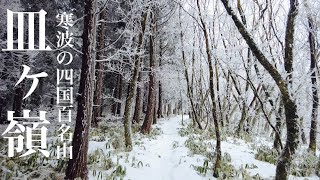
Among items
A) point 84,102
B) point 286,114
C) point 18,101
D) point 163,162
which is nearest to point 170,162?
point 163,162

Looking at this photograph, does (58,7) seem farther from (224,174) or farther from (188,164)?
(224,174)

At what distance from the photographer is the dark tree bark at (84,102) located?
625cm

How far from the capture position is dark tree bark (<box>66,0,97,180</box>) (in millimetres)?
6254

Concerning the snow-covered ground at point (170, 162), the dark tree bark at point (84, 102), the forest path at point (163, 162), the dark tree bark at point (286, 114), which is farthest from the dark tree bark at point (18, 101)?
the dark tree bark at point (286, 114)

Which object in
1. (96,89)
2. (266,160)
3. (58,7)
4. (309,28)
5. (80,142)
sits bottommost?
(266,160)

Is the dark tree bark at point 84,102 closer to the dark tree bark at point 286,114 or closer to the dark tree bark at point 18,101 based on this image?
the dark tree bark at point 286,114

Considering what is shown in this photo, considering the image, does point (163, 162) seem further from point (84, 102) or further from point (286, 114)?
point (286, 114)

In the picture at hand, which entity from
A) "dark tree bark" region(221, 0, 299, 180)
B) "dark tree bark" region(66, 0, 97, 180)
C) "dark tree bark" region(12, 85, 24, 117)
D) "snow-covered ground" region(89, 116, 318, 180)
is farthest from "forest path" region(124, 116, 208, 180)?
"dark tree bark" region(12, 85, 24, 117)

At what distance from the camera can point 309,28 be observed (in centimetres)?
959

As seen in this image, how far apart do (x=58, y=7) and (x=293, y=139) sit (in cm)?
1523

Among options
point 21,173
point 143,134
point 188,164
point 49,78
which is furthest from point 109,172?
point 49,78

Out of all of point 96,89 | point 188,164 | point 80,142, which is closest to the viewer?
point 80,142

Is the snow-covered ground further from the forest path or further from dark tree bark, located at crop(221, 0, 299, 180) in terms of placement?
dark tree bark, located at crop(221, 0, 299, 180)

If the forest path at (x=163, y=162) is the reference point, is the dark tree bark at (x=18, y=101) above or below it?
above
